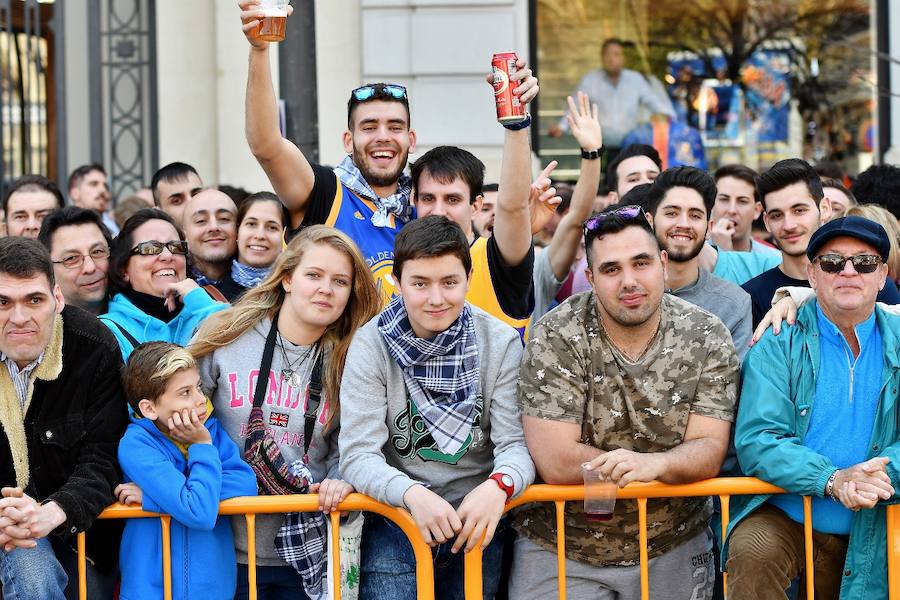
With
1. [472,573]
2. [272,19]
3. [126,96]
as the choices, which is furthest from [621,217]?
[126,96]

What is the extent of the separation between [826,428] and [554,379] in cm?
108

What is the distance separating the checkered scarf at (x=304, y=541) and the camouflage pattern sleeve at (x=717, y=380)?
1503 mm

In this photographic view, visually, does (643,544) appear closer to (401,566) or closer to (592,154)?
(401,566)

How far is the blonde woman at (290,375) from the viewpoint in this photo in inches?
180

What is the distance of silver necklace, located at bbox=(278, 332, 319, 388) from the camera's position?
4688 millimetres

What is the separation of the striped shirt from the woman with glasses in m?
0.74

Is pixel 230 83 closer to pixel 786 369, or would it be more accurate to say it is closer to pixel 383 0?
pixel 383 0

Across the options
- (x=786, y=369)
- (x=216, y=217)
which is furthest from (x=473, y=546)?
(x=216, y=217)

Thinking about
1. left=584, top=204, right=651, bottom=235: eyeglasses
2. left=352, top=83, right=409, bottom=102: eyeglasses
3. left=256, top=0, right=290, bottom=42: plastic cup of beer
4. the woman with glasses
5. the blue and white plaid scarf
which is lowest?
the woman with glasses

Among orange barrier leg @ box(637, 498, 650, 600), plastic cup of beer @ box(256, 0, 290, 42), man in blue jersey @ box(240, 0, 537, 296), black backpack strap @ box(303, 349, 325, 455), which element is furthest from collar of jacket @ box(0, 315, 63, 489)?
orange barrier leg @ box(637, 498, 650, 600)

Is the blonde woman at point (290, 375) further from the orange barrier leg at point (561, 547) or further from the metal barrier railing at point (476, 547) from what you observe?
the orange barrier leg at point (561, 547)

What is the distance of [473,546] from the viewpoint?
4.27 metres

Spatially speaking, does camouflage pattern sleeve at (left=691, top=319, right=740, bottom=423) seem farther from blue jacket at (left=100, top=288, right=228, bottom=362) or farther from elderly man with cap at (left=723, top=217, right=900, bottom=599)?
blue jacket at (left=100, top=288, right=228, bottom=362)

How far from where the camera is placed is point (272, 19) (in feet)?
15.4
